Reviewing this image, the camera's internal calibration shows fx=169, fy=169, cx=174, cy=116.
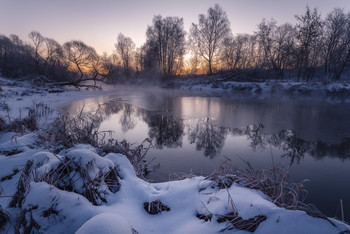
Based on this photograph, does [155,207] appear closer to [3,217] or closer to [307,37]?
[3,217]

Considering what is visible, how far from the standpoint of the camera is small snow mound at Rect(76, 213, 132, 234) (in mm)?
823

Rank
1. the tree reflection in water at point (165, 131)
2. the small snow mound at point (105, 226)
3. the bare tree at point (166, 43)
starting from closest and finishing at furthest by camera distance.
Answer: the small snow mound at point (105, 226) → the tree reflection in water at point (165, 131) → the bare tree at point (166, 43)

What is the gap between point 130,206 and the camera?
4.34ft

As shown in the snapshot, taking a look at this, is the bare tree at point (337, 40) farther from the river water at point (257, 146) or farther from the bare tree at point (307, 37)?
the river water at point (257, 146)

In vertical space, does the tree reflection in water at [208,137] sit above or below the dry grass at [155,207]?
below

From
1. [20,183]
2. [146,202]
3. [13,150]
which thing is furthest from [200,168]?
[13,150]

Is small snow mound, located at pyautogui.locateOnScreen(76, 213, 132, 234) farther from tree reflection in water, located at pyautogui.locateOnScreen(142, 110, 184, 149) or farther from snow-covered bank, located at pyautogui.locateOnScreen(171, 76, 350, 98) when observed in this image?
snow-covered bank, located at pyautogui.locateOnScreen(171, 76, 350, 98)

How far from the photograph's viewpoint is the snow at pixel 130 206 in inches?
34.3

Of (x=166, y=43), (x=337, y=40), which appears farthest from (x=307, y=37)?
(x=166, y=43)

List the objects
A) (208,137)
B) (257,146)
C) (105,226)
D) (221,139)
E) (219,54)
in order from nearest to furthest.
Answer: (105,226)
(257,146)
(221,139)
(208,137)
(219,54)

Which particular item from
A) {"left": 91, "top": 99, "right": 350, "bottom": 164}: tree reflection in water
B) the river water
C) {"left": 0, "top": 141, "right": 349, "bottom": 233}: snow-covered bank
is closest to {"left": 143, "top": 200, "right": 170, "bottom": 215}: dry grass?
{"left": 0, "top": 141, "right": 349, "bottom": 233}: snow-covered bank

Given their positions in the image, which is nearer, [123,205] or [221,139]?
[123,205]

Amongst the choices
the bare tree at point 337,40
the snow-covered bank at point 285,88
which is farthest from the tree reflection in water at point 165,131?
the bare tree at point 337,40

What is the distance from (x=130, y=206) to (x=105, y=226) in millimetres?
503
